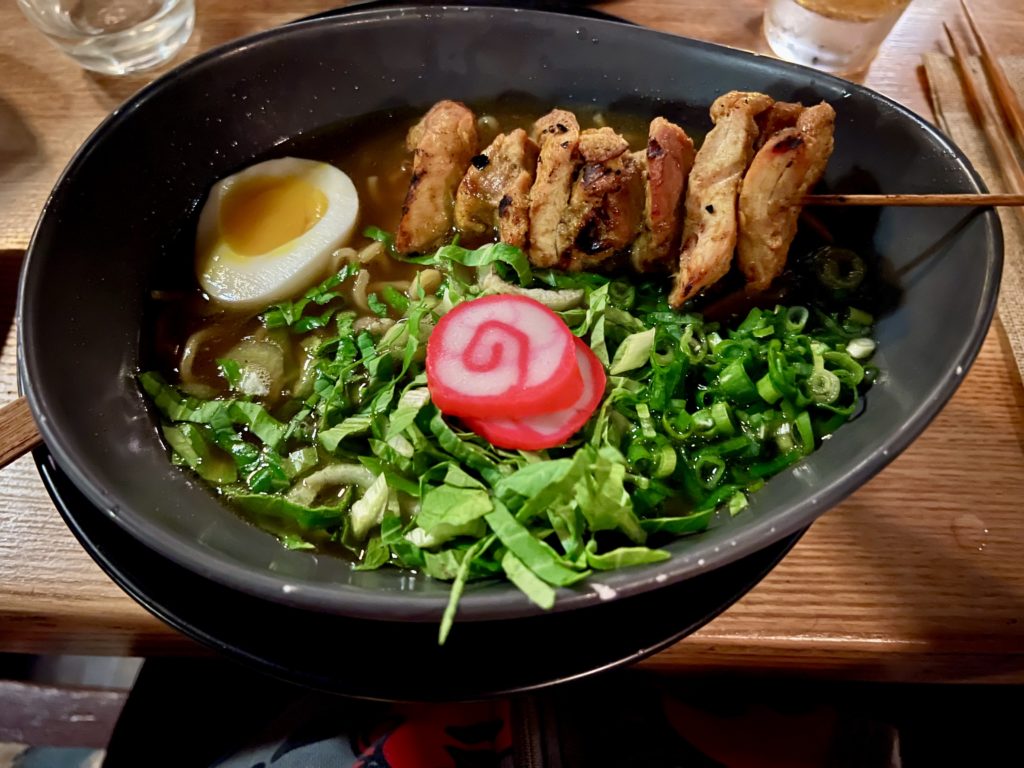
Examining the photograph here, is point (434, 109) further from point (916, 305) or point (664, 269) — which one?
point (916, 305)

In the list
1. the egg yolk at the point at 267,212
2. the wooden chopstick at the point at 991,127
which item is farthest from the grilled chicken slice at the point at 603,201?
the wooden chopstick at the point at 991,127

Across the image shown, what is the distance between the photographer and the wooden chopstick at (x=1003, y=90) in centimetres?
224

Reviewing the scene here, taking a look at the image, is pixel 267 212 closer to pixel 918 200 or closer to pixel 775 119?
pixel 775 119

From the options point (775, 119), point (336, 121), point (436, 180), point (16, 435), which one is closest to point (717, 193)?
point (775, 119)

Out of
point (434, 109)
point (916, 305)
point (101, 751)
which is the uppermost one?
point (434, 109)

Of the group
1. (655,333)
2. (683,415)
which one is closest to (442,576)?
(683,415)

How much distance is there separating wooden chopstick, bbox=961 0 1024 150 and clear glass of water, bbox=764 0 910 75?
35 centimetres

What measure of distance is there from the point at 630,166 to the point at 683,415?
60 centimetres

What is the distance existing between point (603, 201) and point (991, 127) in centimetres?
150

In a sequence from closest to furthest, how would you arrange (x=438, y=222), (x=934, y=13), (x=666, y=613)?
(x=666, y=613) < (x=438, y=222) < (x=934, y=13)

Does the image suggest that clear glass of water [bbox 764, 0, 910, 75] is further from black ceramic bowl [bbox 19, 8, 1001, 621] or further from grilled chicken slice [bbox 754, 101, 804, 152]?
grilled chicken slice [bbox 754, 101, 804, 152]

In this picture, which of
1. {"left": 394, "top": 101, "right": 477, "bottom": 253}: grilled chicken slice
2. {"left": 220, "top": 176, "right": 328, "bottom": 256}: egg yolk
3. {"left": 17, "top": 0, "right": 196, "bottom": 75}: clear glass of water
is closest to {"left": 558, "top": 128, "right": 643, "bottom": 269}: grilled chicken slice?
{"left": 394, "top": 101, "right": 477, "bottom": 253}: grilled chicken slice

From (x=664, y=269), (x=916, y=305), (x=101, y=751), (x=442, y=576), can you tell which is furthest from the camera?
(x=101, y=751)

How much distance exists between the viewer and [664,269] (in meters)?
1.80
